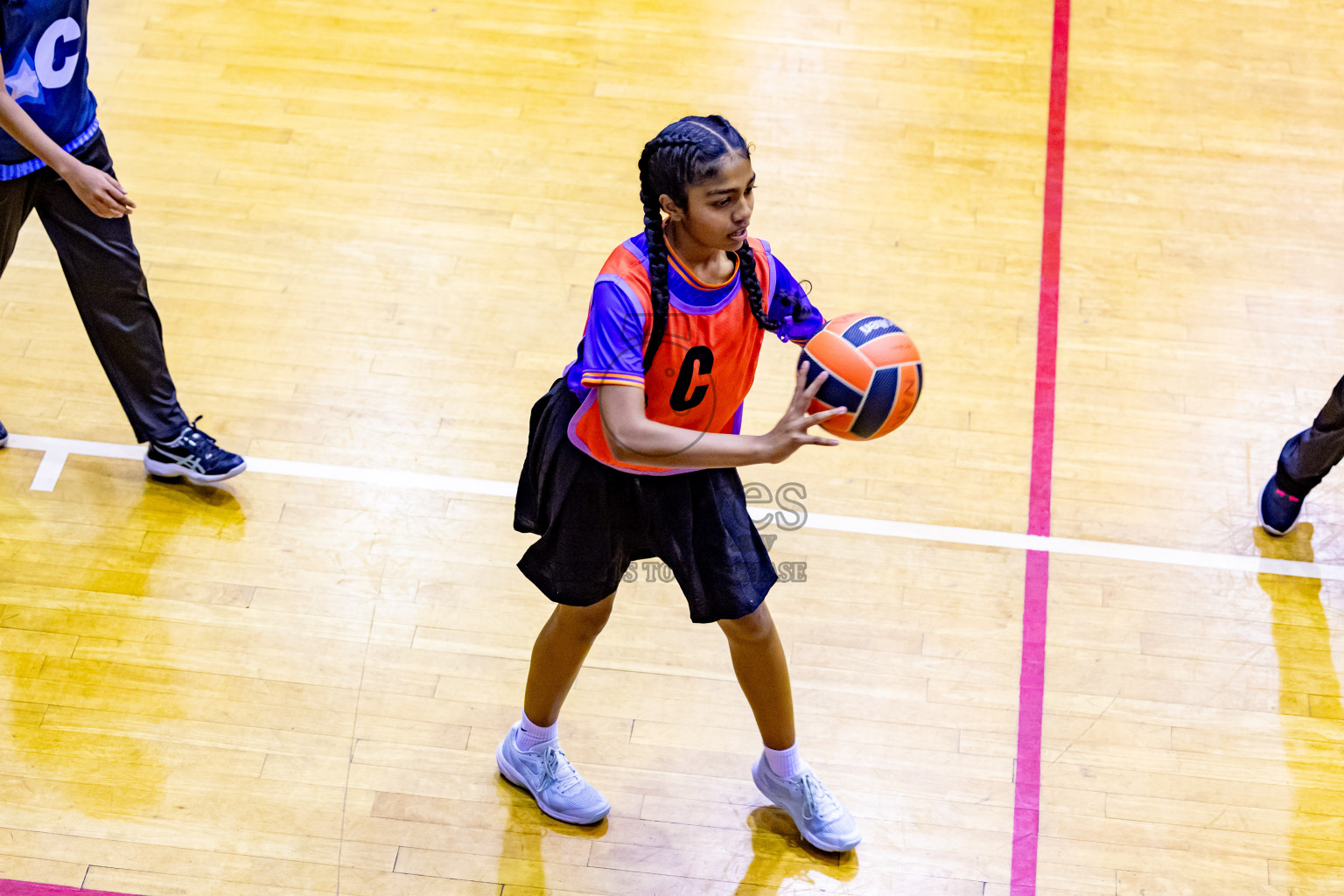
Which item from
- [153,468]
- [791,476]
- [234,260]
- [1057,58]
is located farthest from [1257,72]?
[153,468]

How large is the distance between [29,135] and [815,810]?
274 centimetres

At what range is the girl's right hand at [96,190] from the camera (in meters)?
3.51

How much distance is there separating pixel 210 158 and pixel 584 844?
344 centimetres

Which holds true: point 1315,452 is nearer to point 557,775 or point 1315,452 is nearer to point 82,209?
point 557,775

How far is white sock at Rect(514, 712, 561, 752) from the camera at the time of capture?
335 cm

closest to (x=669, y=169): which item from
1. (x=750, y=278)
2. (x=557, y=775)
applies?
(x=750, y=278)

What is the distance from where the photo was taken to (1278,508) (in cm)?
404

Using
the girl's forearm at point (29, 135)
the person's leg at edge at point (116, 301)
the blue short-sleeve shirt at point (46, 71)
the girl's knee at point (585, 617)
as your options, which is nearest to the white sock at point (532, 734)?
the girl's knee at point (585, 617)

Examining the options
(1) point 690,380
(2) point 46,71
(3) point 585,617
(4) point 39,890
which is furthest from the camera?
(2) point 46,71

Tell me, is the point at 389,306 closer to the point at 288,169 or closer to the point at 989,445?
the point at 288,169

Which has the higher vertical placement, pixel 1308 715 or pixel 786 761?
pixel 786 761

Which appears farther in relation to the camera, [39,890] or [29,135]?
[29,135]

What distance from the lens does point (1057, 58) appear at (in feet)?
19.2

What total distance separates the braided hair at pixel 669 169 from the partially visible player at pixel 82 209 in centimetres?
187
